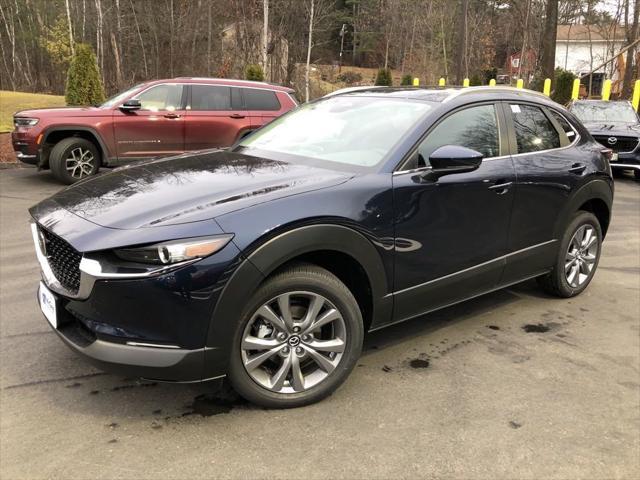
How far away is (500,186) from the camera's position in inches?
151

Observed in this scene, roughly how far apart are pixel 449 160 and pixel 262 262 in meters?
1.32

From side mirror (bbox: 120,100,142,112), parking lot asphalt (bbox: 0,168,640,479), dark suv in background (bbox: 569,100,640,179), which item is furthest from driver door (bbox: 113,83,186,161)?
dark suv in background (bbox: 569,100,640,179)

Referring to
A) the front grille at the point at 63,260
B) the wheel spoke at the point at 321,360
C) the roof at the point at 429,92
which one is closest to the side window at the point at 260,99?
the roof at the point at 429,92

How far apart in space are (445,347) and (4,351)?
112 inches

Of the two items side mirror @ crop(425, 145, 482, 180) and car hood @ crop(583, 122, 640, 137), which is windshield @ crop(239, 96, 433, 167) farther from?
car hood @ crop(583, 122, 640, 137)

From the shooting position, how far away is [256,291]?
2744 millimetres

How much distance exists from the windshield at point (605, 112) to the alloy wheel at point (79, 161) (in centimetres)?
1053

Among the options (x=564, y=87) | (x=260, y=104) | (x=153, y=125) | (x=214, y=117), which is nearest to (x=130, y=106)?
(x=153, y=125)

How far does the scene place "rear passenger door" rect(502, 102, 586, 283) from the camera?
4.06m

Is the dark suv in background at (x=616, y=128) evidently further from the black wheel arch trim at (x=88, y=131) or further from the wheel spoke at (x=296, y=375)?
the wheel spoke at (x=296, y=375)

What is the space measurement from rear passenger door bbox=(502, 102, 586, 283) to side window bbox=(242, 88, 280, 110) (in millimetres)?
6921

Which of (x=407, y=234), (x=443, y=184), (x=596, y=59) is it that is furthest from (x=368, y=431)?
(x=596, y=59)

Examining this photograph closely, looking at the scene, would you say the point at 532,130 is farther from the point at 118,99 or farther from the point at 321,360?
the point at 118,99

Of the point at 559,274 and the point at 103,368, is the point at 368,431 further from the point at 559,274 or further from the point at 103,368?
the point at 559,274
